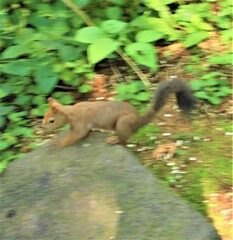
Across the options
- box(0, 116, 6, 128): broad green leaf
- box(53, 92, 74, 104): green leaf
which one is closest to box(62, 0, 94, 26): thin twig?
box(53, 92, 74, 104): green leaf

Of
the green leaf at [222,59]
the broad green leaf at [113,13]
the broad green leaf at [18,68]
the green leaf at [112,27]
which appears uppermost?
the green leaf at [112,27]

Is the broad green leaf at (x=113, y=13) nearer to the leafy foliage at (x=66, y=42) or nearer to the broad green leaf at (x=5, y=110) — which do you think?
the leafy foliage at (x=66, y=42)

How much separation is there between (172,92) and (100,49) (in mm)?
655

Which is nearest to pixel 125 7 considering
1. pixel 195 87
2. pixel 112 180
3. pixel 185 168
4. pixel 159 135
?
pixel 195 87

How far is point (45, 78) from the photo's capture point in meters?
4.04

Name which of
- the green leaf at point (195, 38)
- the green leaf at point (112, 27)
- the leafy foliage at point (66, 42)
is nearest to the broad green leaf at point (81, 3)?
the leafy foliage at point (66, 42)

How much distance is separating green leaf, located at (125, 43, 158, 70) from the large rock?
36.9 inches

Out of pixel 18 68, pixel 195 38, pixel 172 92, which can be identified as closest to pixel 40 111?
pixel 18 68

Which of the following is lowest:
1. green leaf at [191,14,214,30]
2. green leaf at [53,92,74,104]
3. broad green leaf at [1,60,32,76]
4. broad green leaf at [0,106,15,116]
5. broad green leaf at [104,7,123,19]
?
green leaf at [53,92,74,104]

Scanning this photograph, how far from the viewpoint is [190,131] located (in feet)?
12.5

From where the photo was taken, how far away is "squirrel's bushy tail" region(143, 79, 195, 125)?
3.40 m

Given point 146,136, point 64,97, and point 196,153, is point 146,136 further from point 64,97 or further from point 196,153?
point 64,97

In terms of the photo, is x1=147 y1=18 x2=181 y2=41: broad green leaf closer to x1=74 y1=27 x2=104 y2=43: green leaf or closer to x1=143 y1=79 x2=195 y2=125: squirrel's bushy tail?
x1=74 y1=27 x2=104 y2=43: green leaf

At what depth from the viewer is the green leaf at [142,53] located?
13.0 ft
